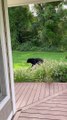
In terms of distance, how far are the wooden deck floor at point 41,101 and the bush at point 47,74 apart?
12.7 inches

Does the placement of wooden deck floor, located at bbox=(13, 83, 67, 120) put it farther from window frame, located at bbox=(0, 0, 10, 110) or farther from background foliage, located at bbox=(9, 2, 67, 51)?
background foliage, located at bbox=(9, 2, 67, 51)

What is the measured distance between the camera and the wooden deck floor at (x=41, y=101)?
3792 mm

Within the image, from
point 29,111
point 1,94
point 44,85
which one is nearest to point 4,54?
point 1,94

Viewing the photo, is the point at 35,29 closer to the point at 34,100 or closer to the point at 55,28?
the point at 55,28

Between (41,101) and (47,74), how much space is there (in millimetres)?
1699

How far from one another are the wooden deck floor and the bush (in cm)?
32

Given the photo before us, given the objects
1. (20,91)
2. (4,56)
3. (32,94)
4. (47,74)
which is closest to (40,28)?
(47,74)

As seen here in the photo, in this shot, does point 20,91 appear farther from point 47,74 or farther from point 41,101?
point 47,74

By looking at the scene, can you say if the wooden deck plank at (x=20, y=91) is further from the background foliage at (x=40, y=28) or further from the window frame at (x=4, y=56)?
the background foliage at (x=40, y=28)

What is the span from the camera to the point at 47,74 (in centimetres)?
611

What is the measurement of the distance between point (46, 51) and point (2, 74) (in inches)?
245

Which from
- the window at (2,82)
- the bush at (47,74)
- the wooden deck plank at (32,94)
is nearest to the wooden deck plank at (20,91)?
the wooden deck plank at (32,94)

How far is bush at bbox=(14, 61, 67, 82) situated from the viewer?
6.11m

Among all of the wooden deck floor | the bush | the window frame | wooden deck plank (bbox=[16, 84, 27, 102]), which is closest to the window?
the window frame
